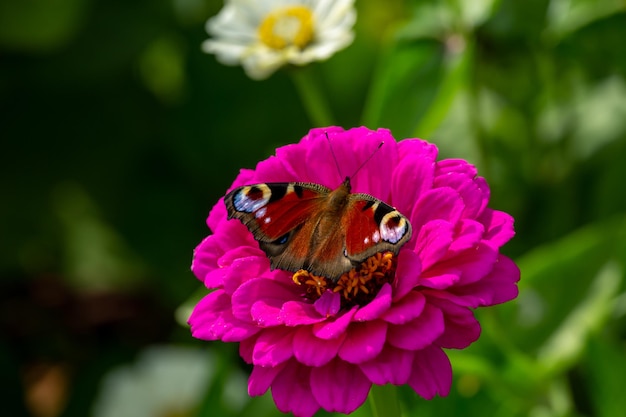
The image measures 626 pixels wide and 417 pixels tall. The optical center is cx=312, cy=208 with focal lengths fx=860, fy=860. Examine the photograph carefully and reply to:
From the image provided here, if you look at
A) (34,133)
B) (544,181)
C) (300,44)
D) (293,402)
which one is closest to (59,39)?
(34,133)

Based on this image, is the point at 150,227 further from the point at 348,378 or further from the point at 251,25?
the point at 348,378

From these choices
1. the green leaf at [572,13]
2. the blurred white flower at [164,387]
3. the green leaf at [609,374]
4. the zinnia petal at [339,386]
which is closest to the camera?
the zinnia petal at [339,386]

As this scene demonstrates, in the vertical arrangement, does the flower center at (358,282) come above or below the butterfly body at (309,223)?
below

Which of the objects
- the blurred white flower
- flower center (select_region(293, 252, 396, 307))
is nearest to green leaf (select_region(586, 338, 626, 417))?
flower center (select_region(293, 252, 396, 307))

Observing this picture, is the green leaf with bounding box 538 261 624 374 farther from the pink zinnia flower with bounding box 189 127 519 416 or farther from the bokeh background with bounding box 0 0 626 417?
the pink zinnia flower with bounding box 189 127 519 416

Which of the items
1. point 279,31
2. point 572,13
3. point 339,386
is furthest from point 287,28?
point 339,386

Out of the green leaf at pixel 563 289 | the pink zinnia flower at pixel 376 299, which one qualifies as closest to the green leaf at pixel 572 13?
the green leaf at pixel 563 289

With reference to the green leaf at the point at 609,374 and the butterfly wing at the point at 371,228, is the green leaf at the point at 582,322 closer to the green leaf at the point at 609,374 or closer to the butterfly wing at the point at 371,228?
the green leaf at the point at 609,374
